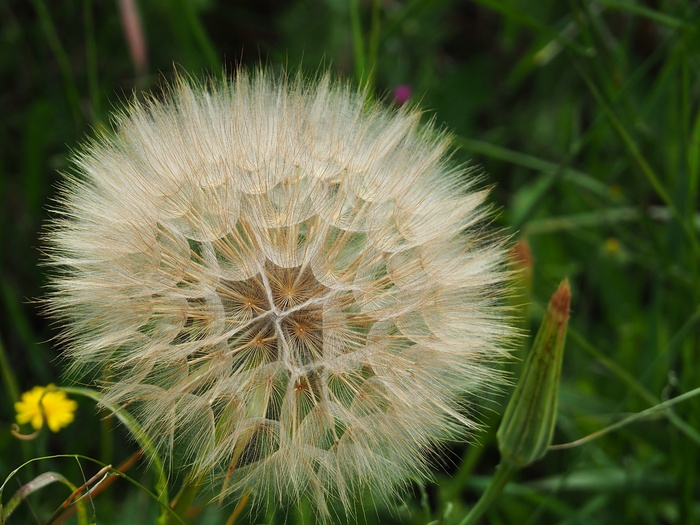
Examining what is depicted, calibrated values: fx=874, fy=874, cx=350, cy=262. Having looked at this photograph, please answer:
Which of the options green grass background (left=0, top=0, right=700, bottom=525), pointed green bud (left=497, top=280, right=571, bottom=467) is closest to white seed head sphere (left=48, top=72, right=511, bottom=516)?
pointed green bud (left=497, top=280, right=571, bottom=467)

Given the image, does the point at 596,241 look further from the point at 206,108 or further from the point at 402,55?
the point at 206,108

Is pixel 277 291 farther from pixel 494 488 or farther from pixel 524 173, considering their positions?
pixel 524 173

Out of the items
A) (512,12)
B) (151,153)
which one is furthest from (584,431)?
(151,153)

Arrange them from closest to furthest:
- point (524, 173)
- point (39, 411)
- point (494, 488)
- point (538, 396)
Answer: point (538, 396) < point (494, 488) < point (39, 411) < point (524, 173)

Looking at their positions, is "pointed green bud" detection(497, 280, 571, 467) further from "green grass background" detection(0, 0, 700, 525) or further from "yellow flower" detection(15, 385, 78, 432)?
"yellow flower" detection(15, 385, 78, 432)

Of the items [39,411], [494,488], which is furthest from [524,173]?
[39,411]

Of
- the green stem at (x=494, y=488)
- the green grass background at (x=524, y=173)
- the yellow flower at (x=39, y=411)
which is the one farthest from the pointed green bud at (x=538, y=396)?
the yellow flower at (x=39, y=411)
